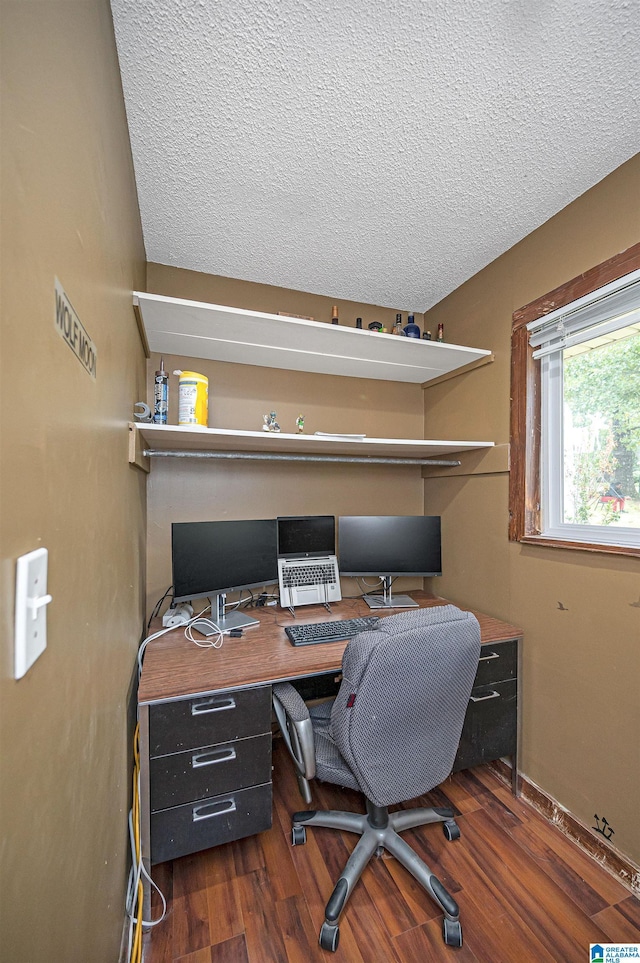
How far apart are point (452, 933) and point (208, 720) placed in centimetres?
98

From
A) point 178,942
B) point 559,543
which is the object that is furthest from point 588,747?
point 178,942

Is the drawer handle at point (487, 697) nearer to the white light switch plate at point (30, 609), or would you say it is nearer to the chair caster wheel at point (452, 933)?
the chair caster wheel at point (452, 933)

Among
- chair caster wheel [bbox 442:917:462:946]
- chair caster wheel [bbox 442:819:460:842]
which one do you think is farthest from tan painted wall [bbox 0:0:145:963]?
chair caster wheel [bbox 442:819:460:842]

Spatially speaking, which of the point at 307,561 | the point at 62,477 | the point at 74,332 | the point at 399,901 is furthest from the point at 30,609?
the point at 307,561

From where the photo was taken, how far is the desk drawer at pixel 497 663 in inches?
68.1

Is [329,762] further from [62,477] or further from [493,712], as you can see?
[62,477]

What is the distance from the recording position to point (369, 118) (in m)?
1.25

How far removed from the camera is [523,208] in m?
1.65

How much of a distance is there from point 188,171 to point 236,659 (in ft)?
6.03

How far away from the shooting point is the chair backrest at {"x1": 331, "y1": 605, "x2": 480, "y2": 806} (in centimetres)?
116

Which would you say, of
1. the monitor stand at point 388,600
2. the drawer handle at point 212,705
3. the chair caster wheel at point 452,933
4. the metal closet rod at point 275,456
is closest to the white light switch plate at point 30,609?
the drawer handle at point 212,705

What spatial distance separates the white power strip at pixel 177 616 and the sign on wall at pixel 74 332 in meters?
1.33

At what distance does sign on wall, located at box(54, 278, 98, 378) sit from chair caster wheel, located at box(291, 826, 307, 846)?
1.80m

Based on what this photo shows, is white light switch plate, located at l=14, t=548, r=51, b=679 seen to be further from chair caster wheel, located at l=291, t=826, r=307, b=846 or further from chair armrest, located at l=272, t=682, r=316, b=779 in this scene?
chair caster wheel, located at l=291, t=826, r=307, b=846
